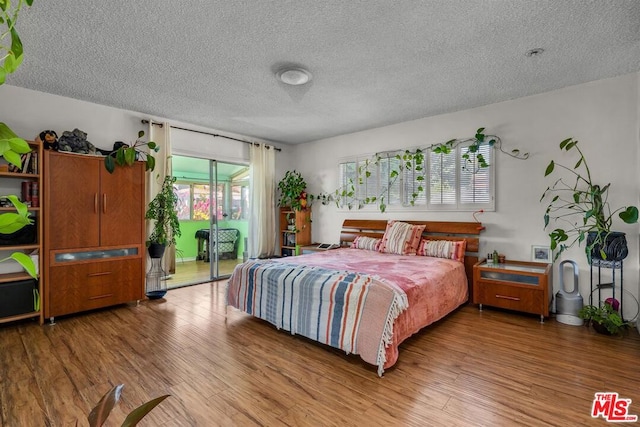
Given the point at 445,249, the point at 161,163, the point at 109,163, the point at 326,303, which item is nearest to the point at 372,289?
the point at 326,303

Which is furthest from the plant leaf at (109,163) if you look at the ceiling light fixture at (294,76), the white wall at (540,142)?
the white wall at (540,142)

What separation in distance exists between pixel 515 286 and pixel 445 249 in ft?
2.78

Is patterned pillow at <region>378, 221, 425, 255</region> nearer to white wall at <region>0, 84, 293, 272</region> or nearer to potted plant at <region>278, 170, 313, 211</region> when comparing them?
potted plant at <region>278, 170, 313, 211</region>

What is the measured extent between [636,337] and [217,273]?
17.2ft

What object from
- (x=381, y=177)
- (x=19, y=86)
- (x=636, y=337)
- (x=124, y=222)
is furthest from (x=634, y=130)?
(x=19, y=86)

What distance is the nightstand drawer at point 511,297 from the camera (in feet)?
10.8

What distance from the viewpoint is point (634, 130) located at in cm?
315

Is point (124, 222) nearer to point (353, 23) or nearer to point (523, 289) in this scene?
point (353, 23)

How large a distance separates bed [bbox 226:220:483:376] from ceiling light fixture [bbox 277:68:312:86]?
6.05 ft

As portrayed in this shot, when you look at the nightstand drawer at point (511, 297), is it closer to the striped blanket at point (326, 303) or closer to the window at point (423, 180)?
the window at point (423, 180)

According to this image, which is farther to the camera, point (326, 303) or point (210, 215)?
point (210, 215)

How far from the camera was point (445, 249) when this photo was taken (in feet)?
13.1

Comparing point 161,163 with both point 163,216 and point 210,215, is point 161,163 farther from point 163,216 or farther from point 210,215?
point 210,215

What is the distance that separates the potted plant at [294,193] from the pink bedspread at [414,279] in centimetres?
175
